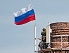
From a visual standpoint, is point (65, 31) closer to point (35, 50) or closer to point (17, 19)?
point (35, 50)

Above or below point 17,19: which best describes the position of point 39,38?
below

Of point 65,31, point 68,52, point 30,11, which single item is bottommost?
point 68,52

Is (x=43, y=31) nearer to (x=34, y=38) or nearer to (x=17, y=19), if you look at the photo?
(x=34, y=38)

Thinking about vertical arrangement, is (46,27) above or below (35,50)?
above

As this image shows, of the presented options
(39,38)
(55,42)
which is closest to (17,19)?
(39,38)

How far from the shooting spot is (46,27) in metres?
43.7

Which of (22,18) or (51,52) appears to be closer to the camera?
(51,52)

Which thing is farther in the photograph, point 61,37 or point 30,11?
point 30,11

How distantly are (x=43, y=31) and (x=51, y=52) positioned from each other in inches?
159

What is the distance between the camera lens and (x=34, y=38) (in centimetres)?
4547

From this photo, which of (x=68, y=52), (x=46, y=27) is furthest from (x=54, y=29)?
(x=68, y=52)

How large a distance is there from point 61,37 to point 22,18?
8.33 m

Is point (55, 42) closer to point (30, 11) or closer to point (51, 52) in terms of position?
point (51, 52)

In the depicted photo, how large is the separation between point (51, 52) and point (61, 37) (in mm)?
2748
